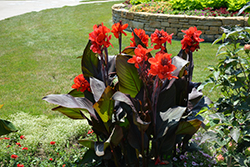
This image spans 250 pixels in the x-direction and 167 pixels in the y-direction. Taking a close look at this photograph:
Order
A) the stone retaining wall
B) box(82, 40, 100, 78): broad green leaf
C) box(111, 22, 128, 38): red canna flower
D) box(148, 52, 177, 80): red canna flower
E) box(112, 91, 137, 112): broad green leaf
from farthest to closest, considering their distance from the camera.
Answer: the stone retaining wall < box(82, 40, 100, 78): broad green leaf < box(111, 22, 128, 38): red canna flower < box(112, 91, 137, 112): broad green leaf < box(148, 52, 177, 80): red canna flower

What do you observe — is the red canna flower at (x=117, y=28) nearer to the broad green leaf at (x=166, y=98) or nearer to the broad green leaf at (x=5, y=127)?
the broad green leaf at (x=166, y=98)

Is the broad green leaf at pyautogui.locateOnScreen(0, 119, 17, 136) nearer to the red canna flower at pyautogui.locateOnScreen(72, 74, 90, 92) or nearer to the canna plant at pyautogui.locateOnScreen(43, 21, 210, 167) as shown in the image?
the canna plant at pyautogui.locateOnScreen(43, 21, 210, 167)

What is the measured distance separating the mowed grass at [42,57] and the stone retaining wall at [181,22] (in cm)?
43

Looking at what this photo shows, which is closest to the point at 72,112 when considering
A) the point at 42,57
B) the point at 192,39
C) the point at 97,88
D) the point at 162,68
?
the point at 97,88

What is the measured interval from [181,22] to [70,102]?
5.99 m

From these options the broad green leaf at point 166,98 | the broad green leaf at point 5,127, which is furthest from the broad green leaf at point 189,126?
the broad green leaf at point 5,127

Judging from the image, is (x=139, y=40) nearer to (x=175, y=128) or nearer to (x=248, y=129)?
(x=175, y=128)

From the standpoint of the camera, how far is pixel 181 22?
7.26 m

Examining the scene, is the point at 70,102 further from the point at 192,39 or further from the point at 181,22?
the point at 181,22

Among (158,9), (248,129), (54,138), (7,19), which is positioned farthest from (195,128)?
(7,19)

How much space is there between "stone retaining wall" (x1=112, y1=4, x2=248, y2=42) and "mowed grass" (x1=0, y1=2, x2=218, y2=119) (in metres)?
0.43

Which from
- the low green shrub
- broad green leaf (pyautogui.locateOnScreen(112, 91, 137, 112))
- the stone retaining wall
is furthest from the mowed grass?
broad green leaf (pyautogui.locateOnScreen(112, 91, 137, 112))

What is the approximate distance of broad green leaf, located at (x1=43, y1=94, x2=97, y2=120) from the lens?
6.21 ft

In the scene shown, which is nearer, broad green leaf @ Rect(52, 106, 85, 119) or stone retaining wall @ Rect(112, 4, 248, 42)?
broad green leaf @ Rect(52, 106, 85, 119)
